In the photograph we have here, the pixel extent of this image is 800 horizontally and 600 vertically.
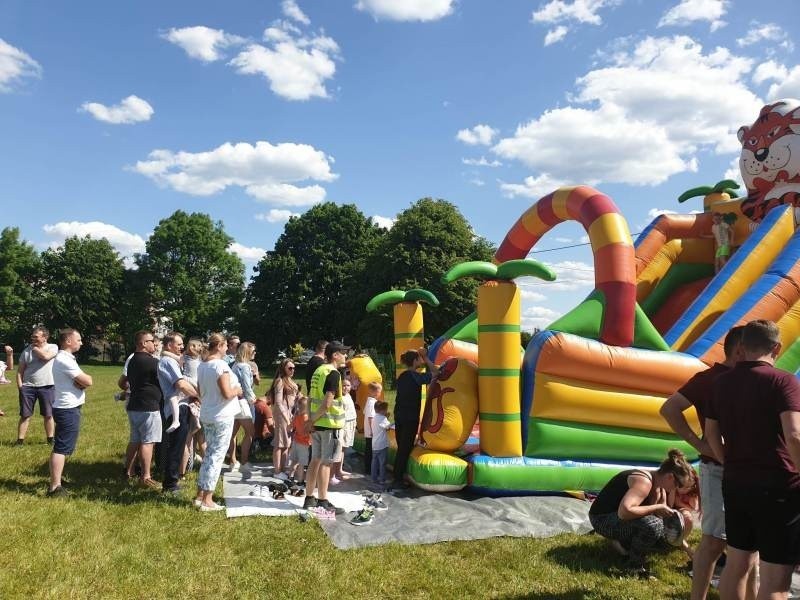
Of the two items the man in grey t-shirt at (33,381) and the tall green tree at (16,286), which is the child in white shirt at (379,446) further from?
the tall green tree at (16,286)

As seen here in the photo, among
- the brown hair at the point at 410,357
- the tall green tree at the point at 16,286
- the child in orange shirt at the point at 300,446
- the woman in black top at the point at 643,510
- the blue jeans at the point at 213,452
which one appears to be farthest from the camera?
the tall green tree at the point at 16,286

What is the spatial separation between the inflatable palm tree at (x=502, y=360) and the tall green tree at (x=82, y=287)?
3544 cm

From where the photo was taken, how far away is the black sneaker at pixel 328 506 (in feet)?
16.9

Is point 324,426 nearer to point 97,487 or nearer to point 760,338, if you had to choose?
point 97,487

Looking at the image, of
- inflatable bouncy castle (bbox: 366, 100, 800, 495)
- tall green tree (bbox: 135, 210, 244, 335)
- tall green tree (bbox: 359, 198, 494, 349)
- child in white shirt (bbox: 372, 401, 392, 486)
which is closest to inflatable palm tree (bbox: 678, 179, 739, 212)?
inflatable bouncy castle (bbox: 366, 100, 800, 495)

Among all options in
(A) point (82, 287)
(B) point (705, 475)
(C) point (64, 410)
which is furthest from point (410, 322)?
(A) point (82, 287)

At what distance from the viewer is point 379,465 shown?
6.47 m

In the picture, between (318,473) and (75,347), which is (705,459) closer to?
(318,473)

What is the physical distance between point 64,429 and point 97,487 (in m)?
0.81

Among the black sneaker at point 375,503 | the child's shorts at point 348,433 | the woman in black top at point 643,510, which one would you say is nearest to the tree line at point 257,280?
the child's shorts at point 348,433

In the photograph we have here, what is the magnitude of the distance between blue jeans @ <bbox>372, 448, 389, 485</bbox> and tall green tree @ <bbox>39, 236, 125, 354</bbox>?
113 feet

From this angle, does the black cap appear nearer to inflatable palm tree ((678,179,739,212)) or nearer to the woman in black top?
the woman in black top

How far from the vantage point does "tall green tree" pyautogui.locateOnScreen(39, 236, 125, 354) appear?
1406 inches

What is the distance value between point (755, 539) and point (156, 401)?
4.87 meters
